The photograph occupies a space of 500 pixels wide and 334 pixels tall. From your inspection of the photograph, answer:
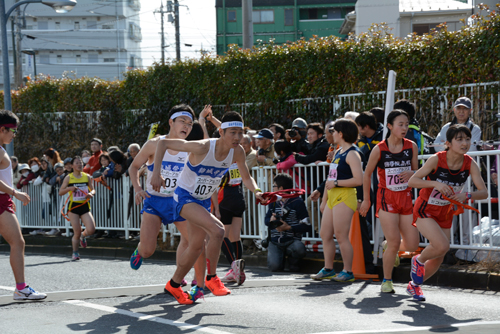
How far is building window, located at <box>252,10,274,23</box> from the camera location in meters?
61.7

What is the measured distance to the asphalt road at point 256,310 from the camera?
5348 mm

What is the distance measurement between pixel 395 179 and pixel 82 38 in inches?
3046

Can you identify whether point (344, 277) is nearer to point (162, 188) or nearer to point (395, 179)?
point (395, 179)

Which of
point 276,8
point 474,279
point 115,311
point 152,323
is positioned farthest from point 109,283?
point 276,8

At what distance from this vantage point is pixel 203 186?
21.0 feet

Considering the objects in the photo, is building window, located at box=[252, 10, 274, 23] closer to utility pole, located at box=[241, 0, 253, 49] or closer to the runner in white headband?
utility pole, located at box=[241, 0, 253, 49]

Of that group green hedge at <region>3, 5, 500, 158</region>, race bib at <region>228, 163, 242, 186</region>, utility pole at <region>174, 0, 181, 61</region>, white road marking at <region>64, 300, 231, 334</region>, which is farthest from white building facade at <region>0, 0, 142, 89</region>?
white road marking at <region>64, 300, 231, 334</region>

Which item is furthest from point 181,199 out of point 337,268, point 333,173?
point 337,268

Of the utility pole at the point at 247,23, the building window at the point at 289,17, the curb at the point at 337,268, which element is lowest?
the curb at the point at 337,268

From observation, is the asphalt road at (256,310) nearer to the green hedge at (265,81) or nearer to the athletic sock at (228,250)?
the athletic sock at (228,250)

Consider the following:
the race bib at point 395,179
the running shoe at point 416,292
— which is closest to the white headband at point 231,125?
the race bib at point 395,179

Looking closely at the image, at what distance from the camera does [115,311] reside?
6.25 m

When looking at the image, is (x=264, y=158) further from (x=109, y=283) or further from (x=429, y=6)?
(x=429, y=6)

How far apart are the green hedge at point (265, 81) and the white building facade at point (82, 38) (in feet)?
194
